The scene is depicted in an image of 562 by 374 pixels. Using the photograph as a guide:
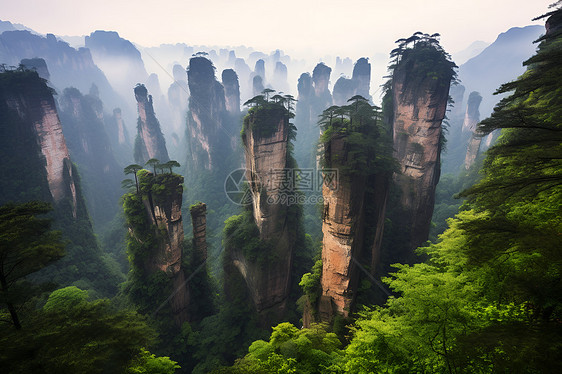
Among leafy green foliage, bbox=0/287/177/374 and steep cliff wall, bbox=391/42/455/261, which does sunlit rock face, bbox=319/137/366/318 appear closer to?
steep cliff wall, bbox=391/42/455/261

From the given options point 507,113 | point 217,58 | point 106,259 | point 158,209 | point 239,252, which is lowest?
point 106,259

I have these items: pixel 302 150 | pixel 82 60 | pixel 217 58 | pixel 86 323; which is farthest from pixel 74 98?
pixel 217 58

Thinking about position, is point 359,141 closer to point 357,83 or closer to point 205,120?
point 205,120

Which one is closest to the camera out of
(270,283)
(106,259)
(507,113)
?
(507,113)

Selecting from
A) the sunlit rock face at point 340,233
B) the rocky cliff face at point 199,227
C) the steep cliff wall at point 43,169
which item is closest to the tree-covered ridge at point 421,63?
the sunlit rock face at point 340,233

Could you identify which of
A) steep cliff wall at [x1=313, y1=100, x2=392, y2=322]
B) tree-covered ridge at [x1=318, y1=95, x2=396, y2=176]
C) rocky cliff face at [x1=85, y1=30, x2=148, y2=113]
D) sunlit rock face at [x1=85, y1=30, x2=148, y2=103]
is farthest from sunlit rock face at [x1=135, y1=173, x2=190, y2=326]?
sunlit rock face at [x1=85, y1=30, x2=148, y2=103]

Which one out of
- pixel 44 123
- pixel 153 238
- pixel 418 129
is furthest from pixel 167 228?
pixel 44 123

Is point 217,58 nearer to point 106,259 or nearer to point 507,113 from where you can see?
point 106,259

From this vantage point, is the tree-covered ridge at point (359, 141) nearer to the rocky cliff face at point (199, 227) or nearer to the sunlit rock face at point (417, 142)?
the sunlit rock face at point (417, 142)
